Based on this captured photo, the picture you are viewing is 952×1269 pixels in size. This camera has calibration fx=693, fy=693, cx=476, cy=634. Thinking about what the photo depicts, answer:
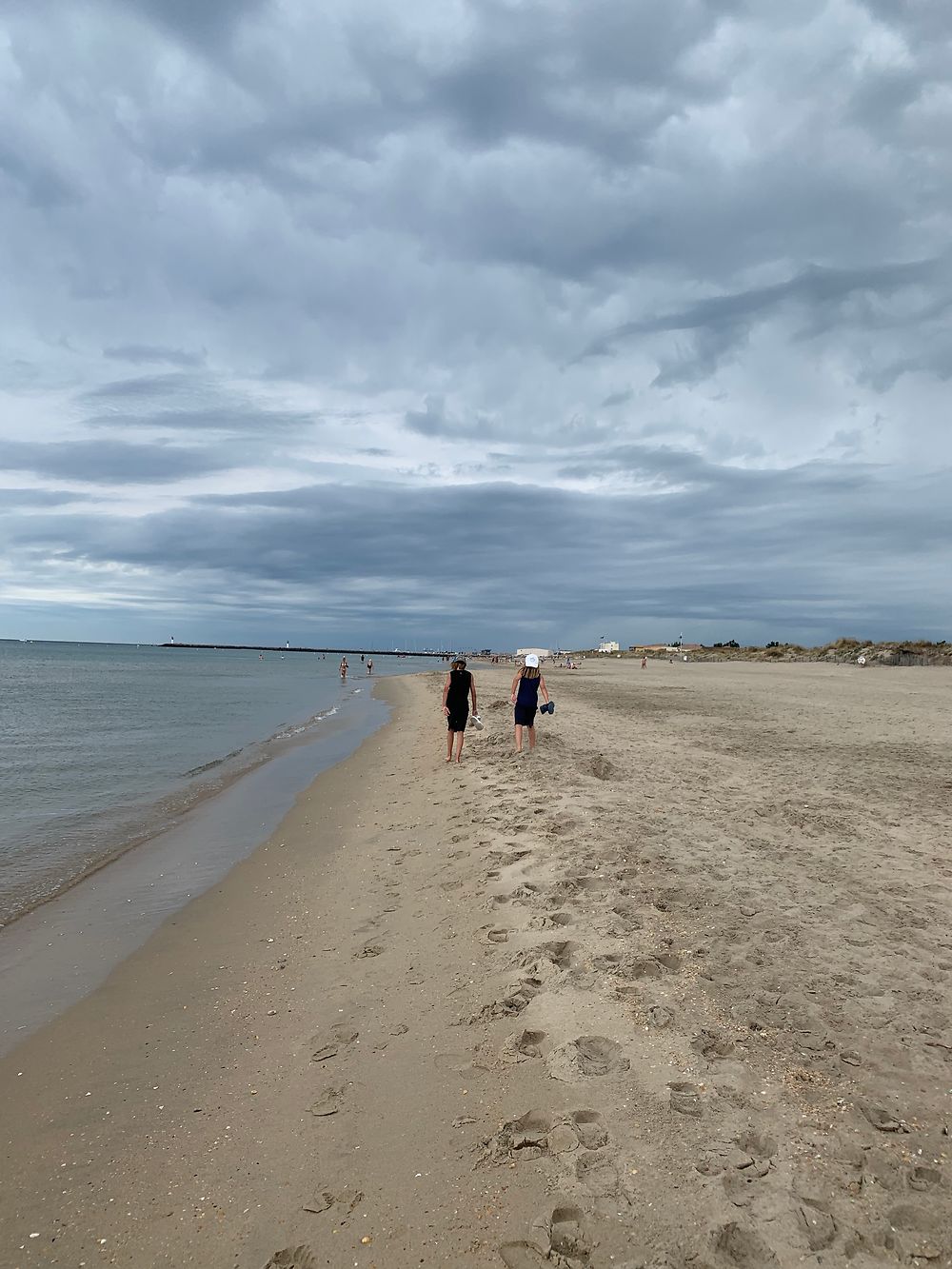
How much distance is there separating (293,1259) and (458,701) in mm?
10208

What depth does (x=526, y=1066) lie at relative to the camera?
3.68 meters

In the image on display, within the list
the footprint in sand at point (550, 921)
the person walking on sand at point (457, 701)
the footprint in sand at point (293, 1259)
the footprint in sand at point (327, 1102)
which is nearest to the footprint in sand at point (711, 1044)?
the footprint in sand at point (550, 921)

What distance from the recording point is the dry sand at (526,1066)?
8.92 feet

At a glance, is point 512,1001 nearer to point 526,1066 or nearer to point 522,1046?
point 522,1046

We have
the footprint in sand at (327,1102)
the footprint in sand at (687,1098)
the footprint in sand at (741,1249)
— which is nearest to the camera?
the footprint in sand at (741,1249)

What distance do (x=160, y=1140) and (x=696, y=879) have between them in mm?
4445

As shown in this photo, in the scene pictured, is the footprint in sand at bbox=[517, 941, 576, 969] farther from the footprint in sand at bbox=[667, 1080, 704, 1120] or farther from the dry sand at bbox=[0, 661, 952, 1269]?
the footprint in sand at bbox=[667, 1080, 704, 1120]

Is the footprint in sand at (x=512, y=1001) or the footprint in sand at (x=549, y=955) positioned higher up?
the footprint in sand at (x=549, y=955)

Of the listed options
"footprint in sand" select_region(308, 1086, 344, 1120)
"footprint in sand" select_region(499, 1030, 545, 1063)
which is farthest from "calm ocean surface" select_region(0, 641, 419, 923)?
"footprint in sand" select_region(499, 1030, 545, 1063)

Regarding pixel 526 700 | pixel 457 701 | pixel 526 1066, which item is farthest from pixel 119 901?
pixel 526 700

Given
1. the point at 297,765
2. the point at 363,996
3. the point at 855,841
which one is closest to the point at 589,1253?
the point at 363,996

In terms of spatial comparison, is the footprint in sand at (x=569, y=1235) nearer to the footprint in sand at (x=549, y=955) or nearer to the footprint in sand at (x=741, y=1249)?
the footprint in sand at (x=741, y=1249)

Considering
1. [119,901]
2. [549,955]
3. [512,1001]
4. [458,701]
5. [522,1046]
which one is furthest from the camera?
[458,701]

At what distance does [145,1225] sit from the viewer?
9.39ft
